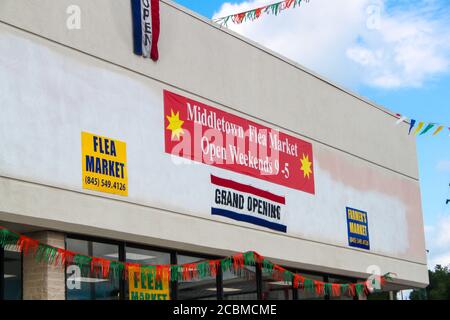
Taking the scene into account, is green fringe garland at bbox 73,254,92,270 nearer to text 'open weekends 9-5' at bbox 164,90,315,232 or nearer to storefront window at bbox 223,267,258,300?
text 'open weekends 9-5' at bbox 164,90,315,232

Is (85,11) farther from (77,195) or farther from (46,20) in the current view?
(77,195)

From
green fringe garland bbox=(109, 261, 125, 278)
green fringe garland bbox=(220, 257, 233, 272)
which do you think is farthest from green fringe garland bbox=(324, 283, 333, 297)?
green fringe garland bbox=(109, 261, 125, 278)

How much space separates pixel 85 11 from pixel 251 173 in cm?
559

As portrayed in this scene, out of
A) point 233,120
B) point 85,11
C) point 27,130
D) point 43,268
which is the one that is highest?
point 85,11

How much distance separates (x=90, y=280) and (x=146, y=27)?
5025 millimetres

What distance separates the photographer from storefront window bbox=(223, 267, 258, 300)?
18031 mm

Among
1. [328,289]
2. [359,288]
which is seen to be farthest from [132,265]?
[359,288]

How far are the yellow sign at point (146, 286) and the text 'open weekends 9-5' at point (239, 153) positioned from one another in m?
2.00

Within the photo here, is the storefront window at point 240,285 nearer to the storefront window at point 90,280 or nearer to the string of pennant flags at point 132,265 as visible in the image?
the string of pennant flags at point 132,265

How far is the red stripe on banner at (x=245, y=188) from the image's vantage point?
17.6 meters

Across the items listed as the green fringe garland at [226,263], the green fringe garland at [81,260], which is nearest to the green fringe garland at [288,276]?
the green fringe garland at [226,263]
